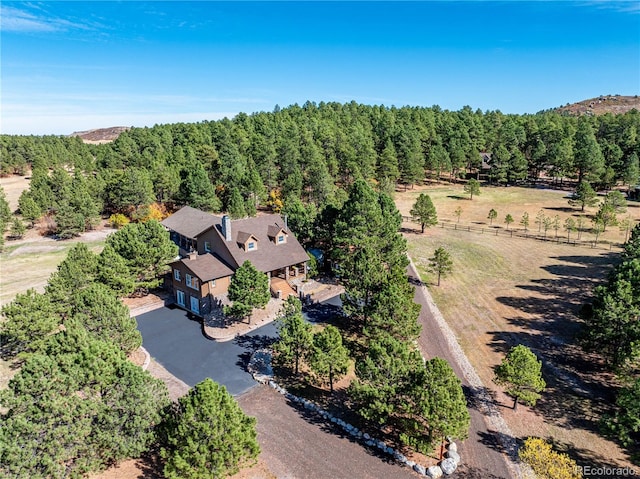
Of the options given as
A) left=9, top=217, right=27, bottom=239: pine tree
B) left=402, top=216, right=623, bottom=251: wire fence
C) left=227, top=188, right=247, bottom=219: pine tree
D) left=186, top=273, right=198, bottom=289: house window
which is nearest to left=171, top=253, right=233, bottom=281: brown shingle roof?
A: left=186, top=273, right=198, bottom=289: house window

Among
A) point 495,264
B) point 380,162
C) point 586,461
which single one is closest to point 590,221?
point 495,264

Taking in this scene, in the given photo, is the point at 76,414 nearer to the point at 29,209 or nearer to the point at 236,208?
the point at 236,208

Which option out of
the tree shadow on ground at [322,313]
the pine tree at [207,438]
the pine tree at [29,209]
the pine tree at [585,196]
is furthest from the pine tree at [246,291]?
Result: the pine tree at [585,196]

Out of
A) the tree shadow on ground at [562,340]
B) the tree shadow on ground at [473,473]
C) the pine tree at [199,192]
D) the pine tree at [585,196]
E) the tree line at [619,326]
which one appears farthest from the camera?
the pine tree at [585,196]

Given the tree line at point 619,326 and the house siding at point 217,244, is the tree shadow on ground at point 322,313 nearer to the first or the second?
the house siding at point 217,244

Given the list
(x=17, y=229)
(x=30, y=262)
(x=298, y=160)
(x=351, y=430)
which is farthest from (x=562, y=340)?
(x=17, y=229)

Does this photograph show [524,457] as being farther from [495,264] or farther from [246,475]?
[495,264]
